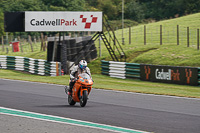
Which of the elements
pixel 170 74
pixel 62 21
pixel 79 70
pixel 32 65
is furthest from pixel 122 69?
pixel 79 70

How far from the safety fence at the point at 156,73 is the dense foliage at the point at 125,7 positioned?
174 ft

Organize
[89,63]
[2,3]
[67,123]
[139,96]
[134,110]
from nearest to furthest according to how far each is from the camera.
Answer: [67,123]
[134,110]
[139,96]
[89,63]
[2,3]

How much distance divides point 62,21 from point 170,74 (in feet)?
32.2

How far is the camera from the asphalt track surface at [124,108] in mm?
10163

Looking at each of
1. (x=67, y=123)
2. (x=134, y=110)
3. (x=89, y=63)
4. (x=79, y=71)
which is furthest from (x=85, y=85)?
(x=89, y=63)

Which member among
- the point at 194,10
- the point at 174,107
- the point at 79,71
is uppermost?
the point at 194,10

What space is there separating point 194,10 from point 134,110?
74.7 metres

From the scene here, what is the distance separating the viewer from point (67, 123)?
10.2m

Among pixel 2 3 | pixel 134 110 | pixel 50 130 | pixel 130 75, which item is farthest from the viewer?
pixel 2 3

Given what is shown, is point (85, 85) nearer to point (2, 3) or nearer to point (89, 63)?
point (89, 63)

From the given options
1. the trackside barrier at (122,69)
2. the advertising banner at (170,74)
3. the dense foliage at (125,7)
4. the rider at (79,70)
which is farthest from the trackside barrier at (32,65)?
the dense foliage at (125,7)

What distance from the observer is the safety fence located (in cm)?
2362

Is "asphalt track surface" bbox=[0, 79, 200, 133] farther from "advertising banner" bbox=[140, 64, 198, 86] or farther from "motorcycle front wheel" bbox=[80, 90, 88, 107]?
"advertising banner" bbox=[140, 64, 198, 86]

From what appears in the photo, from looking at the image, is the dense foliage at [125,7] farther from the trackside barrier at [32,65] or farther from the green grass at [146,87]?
the green grass at [146,87]
